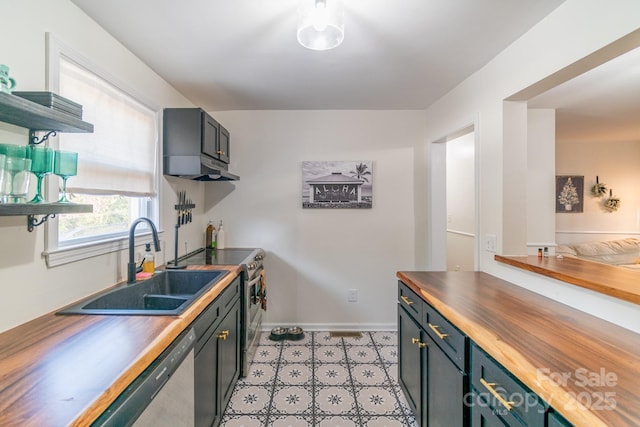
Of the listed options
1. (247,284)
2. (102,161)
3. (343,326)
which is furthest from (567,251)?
(102,161)

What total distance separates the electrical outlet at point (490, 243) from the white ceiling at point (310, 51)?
122cm

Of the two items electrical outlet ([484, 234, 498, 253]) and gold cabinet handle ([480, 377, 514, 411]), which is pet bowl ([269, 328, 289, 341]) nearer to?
electrical outlet ([484, 234, 498, 253])

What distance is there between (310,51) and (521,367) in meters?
1.97

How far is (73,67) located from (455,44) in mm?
2160

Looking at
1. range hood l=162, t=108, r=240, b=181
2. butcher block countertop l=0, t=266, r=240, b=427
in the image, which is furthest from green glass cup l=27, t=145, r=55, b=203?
range hood l=162, t=108, r=240, b=181

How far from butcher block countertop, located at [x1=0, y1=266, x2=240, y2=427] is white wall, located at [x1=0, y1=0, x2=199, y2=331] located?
0.11m

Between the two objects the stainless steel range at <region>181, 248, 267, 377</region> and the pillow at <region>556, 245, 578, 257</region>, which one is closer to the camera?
the stainless steel range at <region>181, 248, 267, 377</region>

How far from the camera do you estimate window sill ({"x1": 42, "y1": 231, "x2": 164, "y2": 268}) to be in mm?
1292

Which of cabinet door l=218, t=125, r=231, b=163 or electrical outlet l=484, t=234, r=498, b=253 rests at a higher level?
cabinet door l=218, t=125, r=231, b=163

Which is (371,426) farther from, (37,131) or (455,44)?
(455,44)

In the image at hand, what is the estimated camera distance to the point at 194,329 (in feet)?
4.29

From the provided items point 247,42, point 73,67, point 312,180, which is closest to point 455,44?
point 247,42

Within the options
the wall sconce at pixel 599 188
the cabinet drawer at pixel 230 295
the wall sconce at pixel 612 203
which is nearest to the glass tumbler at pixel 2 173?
the cabinet drawer at pixel 230 295

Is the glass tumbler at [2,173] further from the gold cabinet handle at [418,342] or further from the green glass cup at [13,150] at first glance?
the gold cabinet handle at [418,342]
